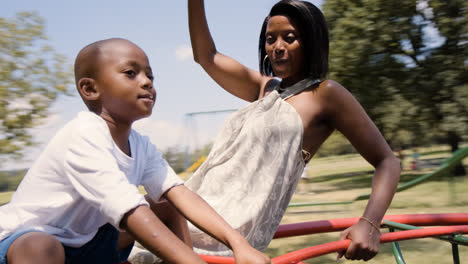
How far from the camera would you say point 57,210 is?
104 centimetres

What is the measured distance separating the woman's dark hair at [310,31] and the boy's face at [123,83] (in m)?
0.75

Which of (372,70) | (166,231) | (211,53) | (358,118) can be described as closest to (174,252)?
(166,231)

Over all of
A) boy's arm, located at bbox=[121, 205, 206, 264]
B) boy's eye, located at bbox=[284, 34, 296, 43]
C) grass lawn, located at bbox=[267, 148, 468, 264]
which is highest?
boy's eye, located at bbox=[284, 34, 296, 43]

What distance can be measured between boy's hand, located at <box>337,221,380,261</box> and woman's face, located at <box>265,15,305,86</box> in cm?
61

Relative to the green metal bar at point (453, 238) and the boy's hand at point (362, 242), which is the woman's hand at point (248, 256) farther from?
the green metal bar at point (453, 238)

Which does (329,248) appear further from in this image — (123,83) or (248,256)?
(123,83)

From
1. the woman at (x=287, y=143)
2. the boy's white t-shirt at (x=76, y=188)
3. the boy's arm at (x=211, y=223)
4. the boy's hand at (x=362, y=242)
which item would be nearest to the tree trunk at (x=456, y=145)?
the woman at (x=287, y=143)

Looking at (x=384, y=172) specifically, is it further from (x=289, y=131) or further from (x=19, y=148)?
(x=19, y=148)

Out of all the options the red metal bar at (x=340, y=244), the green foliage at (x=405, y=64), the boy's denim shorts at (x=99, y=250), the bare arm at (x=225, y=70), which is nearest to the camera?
the boy's denim shorts at (x=99, y=250)

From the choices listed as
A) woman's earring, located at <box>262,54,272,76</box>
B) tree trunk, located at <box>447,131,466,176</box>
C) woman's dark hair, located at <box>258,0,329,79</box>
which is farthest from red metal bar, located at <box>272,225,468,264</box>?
tree trunk, located at <box>447,131,466,176</box>

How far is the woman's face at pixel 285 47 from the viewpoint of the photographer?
1.67 meters

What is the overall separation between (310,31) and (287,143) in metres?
0.43

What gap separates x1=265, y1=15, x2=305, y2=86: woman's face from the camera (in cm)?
167

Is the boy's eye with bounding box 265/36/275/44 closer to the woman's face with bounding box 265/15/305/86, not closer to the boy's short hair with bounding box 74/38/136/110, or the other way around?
the woman's face with bounding box 265/15/305/86
